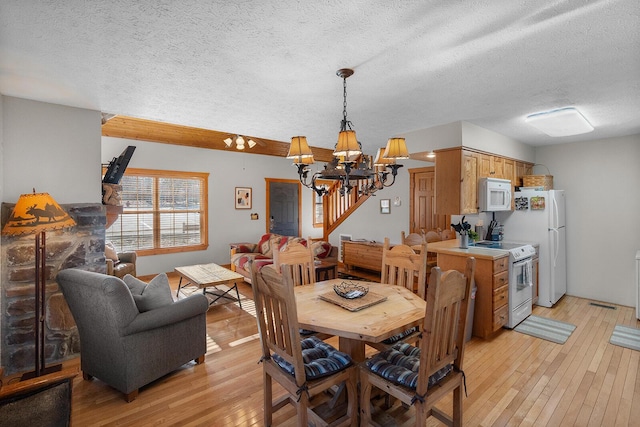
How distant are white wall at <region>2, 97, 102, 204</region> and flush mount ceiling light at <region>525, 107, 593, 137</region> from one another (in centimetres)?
477

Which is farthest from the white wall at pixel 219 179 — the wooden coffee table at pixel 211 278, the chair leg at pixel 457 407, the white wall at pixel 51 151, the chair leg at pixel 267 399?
the chair leg at pixel 457 407

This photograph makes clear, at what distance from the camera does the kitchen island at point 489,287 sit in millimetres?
3381

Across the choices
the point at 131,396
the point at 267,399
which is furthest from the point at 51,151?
the point at 267,399

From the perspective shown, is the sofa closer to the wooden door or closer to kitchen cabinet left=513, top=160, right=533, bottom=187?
the wooden door

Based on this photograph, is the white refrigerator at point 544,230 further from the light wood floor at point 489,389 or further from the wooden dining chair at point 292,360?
the wooden dining chair at point 292,360

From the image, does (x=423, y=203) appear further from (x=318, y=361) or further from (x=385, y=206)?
(x=318, y=361)

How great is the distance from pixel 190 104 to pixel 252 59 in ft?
4.12

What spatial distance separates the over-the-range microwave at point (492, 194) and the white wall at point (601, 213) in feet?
5.22

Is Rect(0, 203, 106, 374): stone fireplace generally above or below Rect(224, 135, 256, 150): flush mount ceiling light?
below

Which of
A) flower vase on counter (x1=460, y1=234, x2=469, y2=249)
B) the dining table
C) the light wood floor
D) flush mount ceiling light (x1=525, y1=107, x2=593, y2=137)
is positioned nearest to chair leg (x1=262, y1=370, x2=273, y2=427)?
→ the light wood floor

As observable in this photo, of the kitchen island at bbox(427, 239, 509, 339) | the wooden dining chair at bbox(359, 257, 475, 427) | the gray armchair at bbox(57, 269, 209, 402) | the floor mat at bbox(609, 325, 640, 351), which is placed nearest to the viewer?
the wooden dining chair at bbox(359, 257, 475, 427)

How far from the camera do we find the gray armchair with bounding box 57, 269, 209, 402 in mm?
2305

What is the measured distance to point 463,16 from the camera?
5.39 feet

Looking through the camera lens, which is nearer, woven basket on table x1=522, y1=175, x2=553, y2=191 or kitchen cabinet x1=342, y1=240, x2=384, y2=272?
woven basket on table x1=522, y1=175, x2=553, y2=191
